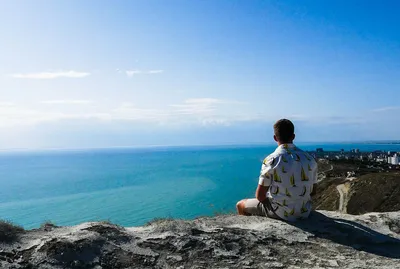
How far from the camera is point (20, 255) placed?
4160 millimetres

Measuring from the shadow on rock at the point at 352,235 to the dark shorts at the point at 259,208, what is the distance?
0.43 m

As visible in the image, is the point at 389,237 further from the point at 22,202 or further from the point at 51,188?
the point at 51,188

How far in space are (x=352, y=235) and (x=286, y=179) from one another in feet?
4.71

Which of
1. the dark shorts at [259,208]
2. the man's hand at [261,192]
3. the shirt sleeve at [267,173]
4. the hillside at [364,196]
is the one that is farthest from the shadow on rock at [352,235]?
the hillside at [364,196]

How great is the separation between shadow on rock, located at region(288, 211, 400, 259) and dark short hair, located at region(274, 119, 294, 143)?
4.82 ft

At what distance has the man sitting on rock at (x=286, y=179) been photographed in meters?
5.77

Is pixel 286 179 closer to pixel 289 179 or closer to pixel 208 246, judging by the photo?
pixel 289 179

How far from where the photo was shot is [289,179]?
579 cm

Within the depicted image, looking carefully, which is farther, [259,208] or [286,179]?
[259,208]

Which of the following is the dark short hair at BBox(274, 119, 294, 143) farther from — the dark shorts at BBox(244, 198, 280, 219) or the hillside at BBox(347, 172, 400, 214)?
the hillside at BBox(347, 172, 400, 214)

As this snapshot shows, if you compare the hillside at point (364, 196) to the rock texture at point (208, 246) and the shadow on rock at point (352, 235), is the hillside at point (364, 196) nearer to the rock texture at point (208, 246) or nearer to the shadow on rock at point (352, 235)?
the shadow on rock at point (352, 235)

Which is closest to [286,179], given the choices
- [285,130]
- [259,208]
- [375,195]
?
[285,130]

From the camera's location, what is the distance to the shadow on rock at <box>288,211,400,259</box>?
535 centimetres

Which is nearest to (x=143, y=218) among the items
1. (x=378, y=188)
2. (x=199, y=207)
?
(x=199, y=207)
